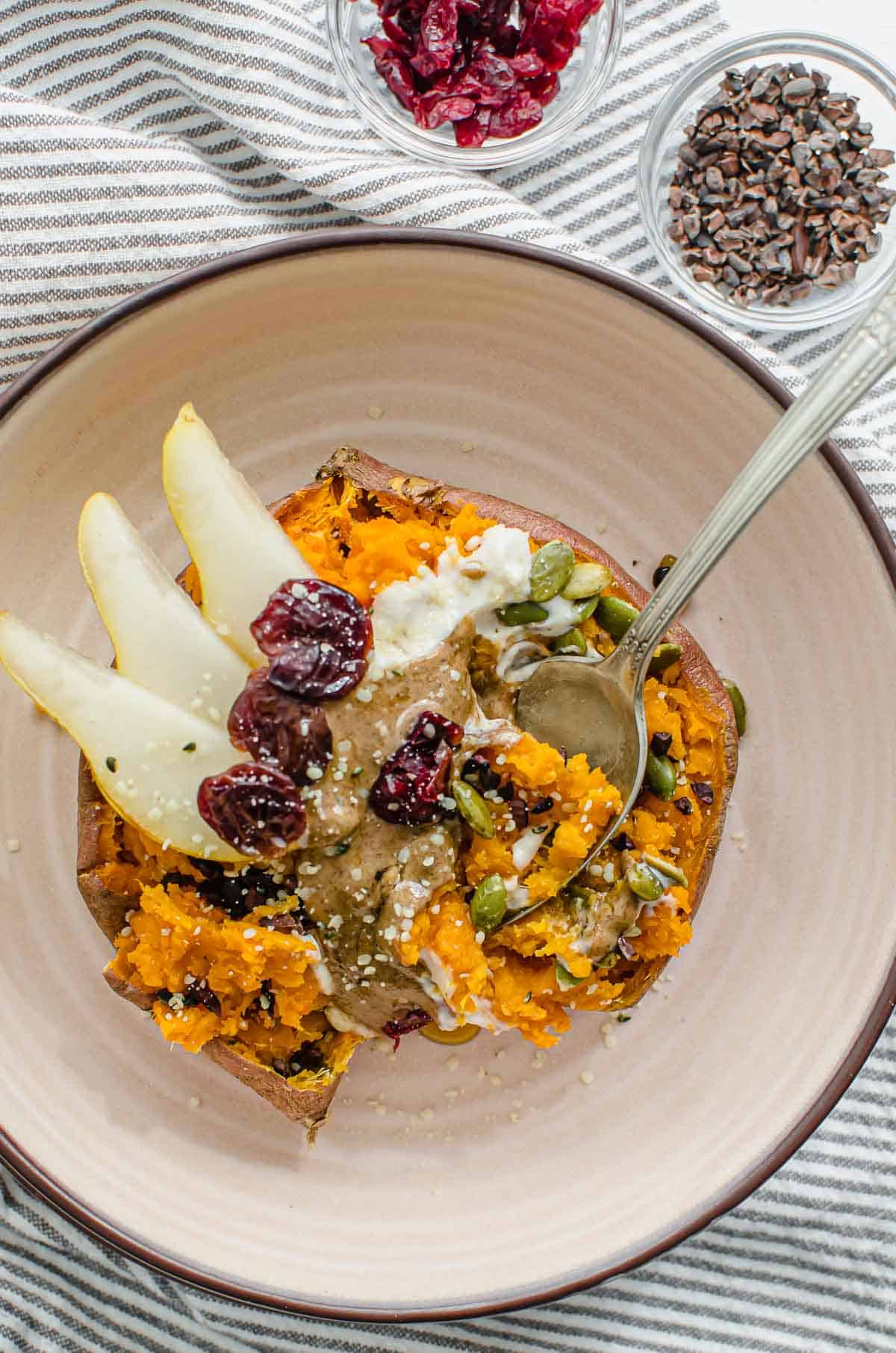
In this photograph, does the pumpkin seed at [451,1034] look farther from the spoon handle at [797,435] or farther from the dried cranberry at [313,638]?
the spoon handle at [797,435]

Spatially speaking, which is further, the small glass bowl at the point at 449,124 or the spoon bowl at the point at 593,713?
the small glass bowl at the point at 449,124

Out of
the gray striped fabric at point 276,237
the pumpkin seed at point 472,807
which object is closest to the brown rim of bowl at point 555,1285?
the gray striped fabric at point 276,237

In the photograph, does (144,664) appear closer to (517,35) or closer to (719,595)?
(719,595)

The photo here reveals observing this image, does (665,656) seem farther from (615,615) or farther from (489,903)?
(489,903)

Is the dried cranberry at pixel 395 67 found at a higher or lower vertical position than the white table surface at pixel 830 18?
lower

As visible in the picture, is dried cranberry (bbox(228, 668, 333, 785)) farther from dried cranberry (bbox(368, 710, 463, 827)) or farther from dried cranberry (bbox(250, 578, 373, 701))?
dried cranberry (bbox(368, 710, 463, 827))

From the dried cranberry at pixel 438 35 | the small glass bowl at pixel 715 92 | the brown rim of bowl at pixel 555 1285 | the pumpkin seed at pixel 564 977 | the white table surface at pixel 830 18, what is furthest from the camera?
the white table surface at pixel 830 18

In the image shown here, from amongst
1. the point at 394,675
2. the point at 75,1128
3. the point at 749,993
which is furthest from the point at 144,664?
the point at 749,993
